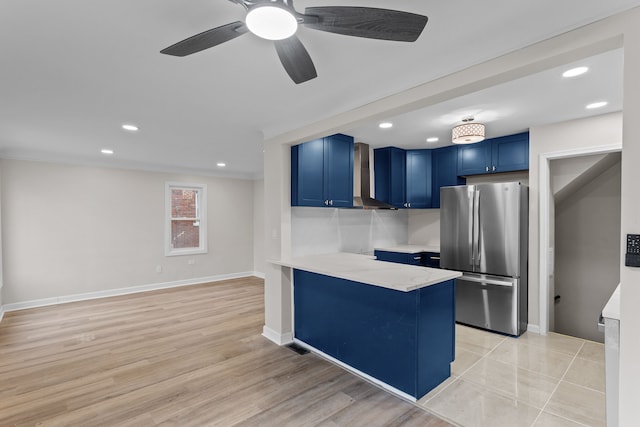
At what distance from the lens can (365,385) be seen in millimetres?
2629

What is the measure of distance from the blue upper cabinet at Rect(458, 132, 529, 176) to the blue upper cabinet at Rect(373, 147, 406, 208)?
835mm

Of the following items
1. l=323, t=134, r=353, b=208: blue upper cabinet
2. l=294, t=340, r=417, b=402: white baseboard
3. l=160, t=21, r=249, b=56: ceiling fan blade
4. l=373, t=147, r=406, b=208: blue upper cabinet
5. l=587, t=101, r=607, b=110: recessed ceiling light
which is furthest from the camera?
l=373, t=147, r=406, b=208: blue upper cabinet

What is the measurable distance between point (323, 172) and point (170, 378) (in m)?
2.57

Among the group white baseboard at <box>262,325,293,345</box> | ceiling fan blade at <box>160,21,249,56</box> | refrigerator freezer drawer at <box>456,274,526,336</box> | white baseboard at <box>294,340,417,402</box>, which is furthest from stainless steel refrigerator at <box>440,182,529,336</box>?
ceiling fan blade at <box>160,21,249,56</box>

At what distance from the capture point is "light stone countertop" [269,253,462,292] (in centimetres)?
230

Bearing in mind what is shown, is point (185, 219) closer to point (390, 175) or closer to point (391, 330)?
point (390, 175)

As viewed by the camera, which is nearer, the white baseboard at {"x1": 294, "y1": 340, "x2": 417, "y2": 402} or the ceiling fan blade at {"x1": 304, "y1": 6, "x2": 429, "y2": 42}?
the ceiling fan blade at {"x1": 304, "y1": 6, "x2": 429, "y2": 42}

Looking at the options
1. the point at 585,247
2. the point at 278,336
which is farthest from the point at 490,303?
the point at 278,336

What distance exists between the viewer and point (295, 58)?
1.58 m

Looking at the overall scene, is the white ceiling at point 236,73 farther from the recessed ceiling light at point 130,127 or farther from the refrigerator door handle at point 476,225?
the refrigerator door handle at point 476,225

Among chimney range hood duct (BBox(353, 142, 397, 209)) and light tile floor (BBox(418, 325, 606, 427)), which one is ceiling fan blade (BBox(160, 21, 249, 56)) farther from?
chimney range hood duct (BBox(353, 142, 397, 209))

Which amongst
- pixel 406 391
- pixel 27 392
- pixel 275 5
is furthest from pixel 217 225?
pixel 275 5

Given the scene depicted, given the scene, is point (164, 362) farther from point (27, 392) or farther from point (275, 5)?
point (275, 5)

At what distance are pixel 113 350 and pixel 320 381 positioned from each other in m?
2.35
